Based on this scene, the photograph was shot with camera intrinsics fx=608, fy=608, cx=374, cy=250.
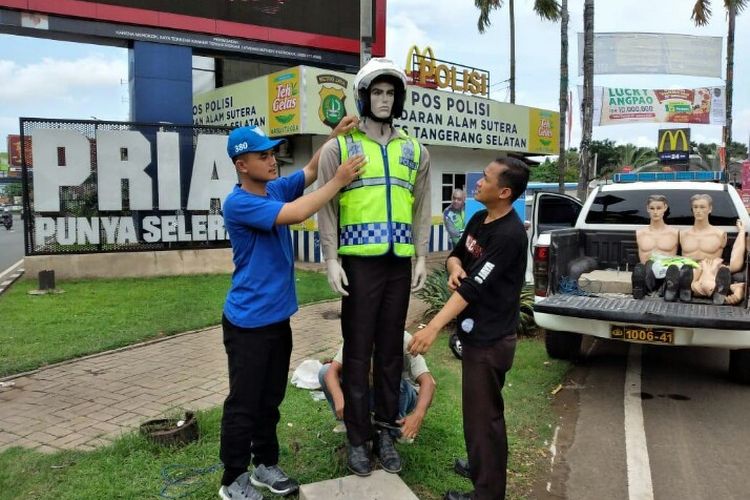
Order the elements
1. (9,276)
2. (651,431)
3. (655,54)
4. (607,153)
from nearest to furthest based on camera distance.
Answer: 1. (651,431)
2. (9,276)
3. (655,54)
4. (607,153)

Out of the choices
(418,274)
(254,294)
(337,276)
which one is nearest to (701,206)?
(418,274)

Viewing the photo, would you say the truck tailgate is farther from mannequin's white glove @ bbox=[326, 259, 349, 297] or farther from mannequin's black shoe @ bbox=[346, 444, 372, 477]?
mannequin's white glove @ bbox=[326, 259, 349, 297]

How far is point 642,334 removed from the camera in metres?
4.80

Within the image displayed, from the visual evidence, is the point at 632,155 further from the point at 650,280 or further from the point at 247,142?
the point at 247,142

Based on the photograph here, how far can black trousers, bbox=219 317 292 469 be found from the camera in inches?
113

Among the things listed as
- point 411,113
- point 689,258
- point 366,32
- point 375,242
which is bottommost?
point 689,258

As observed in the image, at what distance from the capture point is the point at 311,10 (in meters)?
15.3

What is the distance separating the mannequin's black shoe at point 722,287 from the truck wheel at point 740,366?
47 centimetres

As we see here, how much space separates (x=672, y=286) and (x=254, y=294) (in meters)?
4.06

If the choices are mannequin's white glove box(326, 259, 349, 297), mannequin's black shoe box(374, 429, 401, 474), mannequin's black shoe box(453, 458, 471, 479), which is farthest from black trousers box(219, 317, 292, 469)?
mannequin's black shoe box(453, 458, 471, 479)

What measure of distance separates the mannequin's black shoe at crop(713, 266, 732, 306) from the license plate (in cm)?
77

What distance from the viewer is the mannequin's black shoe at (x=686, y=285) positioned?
5348mm

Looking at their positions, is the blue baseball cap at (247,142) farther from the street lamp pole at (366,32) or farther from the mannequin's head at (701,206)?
the mannequin's head at (701,206)

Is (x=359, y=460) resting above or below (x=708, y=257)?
below
